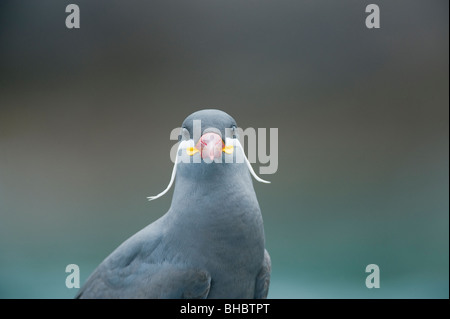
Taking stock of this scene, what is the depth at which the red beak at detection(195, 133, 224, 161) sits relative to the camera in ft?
3.29

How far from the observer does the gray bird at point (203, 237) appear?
104cm

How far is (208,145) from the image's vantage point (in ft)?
3.31

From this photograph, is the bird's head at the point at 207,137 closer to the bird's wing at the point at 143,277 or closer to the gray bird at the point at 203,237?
the gray bird at the point at 203,237

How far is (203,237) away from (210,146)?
0.21 metres

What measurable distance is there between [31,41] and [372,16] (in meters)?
1.25

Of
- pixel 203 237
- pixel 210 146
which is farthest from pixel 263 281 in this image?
pixel 210 146

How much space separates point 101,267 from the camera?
1140mm

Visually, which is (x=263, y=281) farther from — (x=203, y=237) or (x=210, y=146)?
(x=210, y=146)

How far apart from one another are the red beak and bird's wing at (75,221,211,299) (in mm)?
258

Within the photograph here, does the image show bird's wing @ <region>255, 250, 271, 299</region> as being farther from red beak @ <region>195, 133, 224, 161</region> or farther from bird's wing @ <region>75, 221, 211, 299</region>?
red beak @ <region>195, 133, 224, 161</region>

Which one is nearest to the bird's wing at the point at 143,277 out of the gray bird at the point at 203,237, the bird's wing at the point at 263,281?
the gray bird at the point at 203,237

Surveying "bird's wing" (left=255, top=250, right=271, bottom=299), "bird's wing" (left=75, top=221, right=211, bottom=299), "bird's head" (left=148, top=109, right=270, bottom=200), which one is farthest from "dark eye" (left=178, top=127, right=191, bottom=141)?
"bird's wing" (left=255, top=250, right=271, bottom=299)
